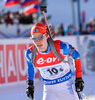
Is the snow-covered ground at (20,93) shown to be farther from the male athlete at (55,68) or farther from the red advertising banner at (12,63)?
the male athlete at (55,68)

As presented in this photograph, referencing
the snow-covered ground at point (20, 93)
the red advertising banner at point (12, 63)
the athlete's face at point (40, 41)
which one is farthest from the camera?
the red advertising banner at point (12, 63)

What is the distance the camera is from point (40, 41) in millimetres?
2803

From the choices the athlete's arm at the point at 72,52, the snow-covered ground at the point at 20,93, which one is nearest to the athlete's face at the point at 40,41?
the athlete's arm at the point at 72,52

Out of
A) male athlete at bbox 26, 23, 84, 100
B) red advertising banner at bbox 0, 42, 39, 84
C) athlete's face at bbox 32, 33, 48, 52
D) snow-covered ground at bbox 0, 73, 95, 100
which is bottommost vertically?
snow-covered ground at bbox 0, 73, 95, 100

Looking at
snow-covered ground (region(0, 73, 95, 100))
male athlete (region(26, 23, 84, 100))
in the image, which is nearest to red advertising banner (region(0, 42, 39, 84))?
snow-covered ground (region(0, 73, 95, 100))

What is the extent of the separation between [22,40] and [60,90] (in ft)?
15.6

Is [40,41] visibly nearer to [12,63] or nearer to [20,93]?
[20,93]

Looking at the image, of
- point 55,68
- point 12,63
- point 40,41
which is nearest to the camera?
point 40,41

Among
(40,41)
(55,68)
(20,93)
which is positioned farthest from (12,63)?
(40,41)

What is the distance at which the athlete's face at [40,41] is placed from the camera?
2805 mm

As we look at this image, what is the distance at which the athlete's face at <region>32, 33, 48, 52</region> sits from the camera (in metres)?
2.80

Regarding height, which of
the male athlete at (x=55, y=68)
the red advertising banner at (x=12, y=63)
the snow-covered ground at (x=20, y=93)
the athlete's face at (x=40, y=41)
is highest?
the athlete's face at (x=40, y=41)

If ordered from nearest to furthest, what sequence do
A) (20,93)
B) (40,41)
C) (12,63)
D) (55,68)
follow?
(40,41), (55,68), (20,93), (12,63)

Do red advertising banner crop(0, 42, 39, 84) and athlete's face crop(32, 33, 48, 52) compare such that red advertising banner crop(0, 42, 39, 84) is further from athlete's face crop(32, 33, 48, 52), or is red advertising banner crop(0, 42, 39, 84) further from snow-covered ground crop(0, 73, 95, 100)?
athlete's face crop(32, 33, 48, 52)
